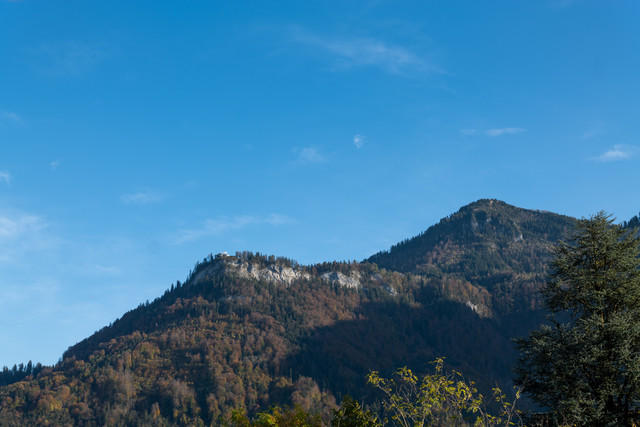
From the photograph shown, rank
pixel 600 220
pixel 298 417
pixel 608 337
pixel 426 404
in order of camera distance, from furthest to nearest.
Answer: pixel 600 220, pixel 608 337, pixel 298 417, pixel 426 404

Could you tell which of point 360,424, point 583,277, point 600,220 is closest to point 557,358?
point 583,277

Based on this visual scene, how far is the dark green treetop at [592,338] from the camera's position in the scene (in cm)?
3216

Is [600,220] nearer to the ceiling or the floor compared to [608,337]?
nearer to the ceiling

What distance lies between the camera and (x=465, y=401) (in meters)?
26.0

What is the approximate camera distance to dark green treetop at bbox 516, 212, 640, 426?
32.2m

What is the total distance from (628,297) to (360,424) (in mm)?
16885

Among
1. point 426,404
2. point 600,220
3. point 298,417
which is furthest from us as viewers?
point 600,220

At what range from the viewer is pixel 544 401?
35.4m

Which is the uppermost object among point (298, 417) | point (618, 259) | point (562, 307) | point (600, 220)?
point (600, 220)

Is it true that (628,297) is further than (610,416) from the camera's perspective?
Yes

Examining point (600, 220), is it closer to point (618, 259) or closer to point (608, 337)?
point (618, 259)

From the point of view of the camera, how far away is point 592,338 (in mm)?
33375

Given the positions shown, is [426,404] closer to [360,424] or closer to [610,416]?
[360,424]

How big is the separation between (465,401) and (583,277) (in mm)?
13966
